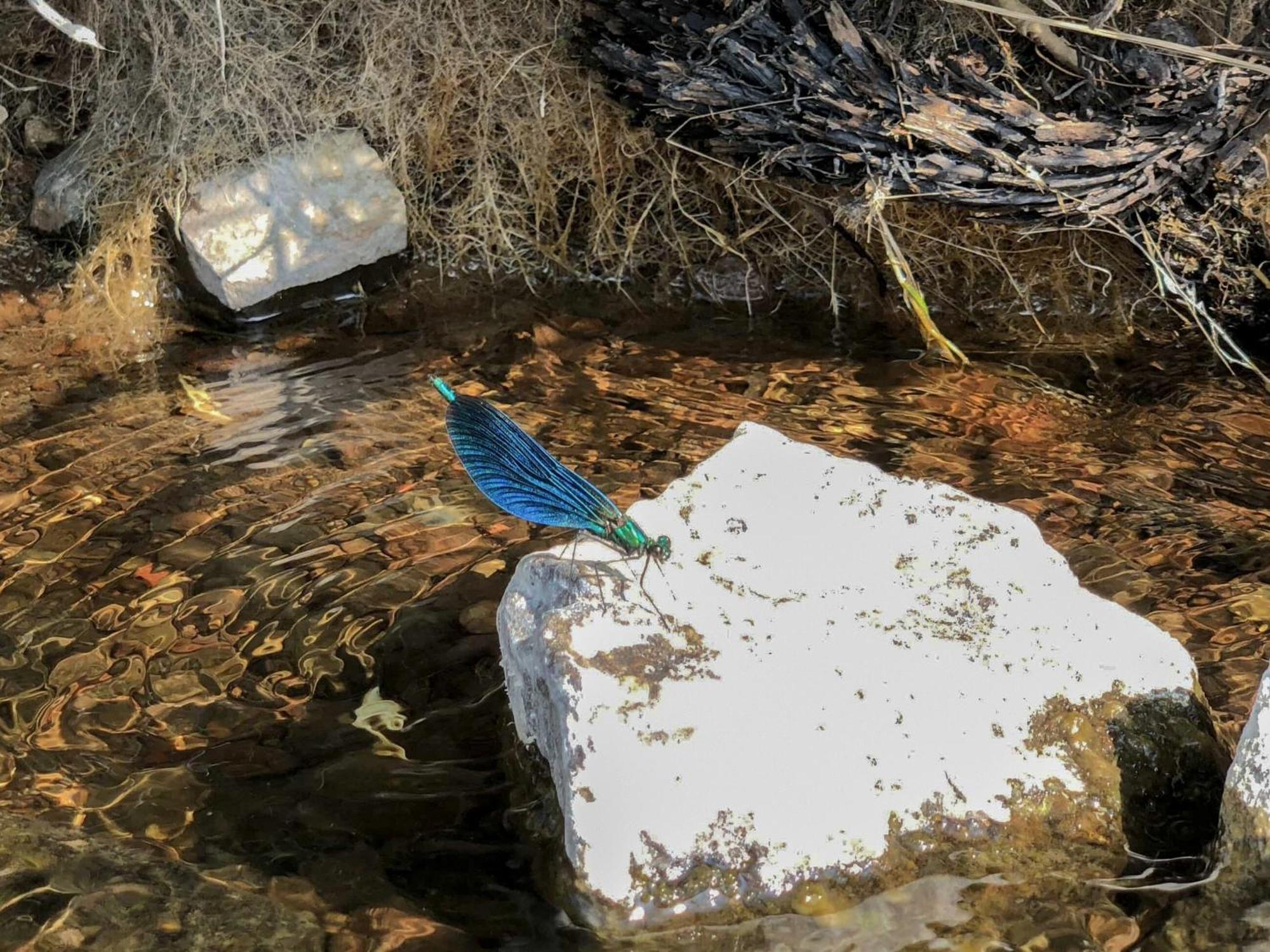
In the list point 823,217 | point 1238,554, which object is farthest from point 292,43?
point 1238,554

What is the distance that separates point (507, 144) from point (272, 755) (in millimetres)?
3170

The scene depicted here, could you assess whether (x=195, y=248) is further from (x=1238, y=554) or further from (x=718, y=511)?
(x=1238, y=554)

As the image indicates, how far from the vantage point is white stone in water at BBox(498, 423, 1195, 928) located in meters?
2.07

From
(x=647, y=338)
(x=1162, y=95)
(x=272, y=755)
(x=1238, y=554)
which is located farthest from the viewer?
A: (x=647, y=338)

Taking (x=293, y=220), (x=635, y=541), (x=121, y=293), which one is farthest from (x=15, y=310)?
(x=635, y=541)

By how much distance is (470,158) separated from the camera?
16.8 ft

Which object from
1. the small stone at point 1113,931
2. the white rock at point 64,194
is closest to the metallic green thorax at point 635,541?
the small stone at point 1113,931

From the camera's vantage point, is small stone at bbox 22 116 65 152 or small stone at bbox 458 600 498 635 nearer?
small stone at bbox 458 600 498 635

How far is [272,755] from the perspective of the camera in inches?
101

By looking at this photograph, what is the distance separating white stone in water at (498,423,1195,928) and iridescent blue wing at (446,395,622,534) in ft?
0.34

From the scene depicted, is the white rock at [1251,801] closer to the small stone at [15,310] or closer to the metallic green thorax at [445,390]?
the metallic green thorax at [445,390]

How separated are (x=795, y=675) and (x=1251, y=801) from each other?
31.5 inches

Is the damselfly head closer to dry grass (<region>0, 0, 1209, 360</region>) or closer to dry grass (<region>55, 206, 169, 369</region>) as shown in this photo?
dry grass (<region>0, 0, 1209, 360</region>)

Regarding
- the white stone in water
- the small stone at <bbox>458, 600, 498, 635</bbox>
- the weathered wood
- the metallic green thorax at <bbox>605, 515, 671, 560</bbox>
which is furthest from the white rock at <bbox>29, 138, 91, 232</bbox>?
the metallic green thorax at <bbox>605, 515, 671, 560</bbox>
